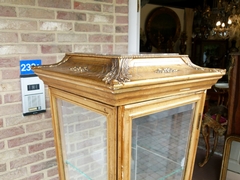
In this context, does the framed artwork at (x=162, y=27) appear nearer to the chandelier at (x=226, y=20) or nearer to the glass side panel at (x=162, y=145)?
the chandelier at (x=226, y=20)

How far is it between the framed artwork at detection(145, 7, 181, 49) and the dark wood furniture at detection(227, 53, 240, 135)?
11.9 feet

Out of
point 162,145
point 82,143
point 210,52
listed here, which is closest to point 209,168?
point 162,145

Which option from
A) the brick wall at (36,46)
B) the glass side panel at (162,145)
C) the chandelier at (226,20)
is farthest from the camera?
the chandelier at (226,20)

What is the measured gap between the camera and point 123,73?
642 millimetres

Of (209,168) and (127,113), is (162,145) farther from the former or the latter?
(209,168)

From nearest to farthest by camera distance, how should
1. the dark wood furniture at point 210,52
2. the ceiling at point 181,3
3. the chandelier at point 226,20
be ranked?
1. the chandelier at point 226,20
2. the ceiling at point 181,3
3. the dark wood furniture at point 210,52

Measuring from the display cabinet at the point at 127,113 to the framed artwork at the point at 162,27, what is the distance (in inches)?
187

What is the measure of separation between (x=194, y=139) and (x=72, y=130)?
475 mm

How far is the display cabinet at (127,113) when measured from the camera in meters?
0.65

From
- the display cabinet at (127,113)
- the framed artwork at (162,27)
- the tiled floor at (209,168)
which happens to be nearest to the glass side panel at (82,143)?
the display cabinet at (127,113)

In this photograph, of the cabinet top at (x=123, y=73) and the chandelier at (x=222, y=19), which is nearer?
the cabinet top at (x=123, y=73)

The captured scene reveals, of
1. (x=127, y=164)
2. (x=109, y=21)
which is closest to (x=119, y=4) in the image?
(x=109, y=21)

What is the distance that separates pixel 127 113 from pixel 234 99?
1.65 metres

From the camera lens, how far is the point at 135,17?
A: 1.53 metres
